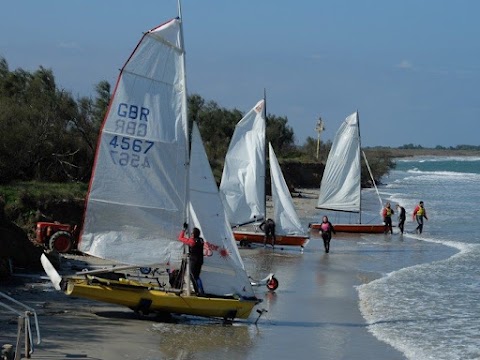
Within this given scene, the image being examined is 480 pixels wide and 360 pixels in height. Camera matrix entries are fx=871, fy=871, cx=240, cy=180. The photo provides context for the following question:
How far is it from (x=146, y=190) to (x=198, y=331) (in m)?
2.56

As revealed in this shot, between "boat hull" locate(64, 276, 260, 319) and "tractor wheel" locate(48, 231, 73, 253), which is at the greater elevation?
"tractor wheel" locate(48, 231, 73, 253)

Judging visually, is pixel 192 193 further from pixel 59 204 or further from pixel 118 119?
pixel 59 204

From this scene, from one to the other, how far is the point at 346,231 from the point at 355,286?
16146 millimetres

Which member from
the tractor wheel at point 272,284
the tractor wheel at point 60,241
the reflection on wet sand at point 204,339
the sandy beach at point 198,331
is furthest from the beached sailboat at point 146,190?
the tractor wheel at point 60,241

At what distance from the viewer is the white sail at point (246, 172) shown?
3028 cm

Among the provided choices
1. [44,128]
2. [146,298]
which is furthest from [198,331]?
[44,128]

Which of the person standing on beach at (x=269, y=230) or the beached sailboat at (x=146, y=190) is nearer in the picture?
the beached sailboat at (x=146, y=190)

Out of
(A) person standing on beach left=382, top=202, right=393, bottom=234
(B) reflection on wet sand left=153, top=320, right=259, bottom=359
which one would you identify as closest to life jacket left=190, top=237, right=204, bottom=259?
(B) reflection on wet sand left=153, top=320, right=259, bottom=359

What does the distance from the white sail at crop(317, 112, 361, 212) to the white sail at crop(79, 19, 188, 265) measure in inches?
1060

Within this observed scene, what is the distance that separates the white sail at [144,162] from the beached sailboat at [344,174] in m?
26.7

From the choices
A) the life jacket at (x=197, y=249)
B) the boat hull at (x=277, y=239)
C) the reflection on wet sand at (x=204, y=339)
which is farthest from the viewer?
the boat hull at (x=277, y=239)

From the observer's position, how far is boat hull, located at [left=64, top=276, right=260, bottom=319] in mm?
14641

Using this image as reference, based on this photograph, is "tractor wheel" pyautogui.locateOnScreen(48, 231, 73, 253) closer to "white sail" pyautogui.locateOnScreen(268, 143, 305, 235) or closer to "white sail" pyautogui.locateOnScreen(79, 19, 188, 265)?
"white sail" pyautogui.locateOnScreen(79, 19, 188, 265)

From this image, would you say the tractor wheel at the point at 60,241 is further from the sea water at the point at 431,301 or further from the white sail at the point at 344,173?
the white sail at the point at 344,173
